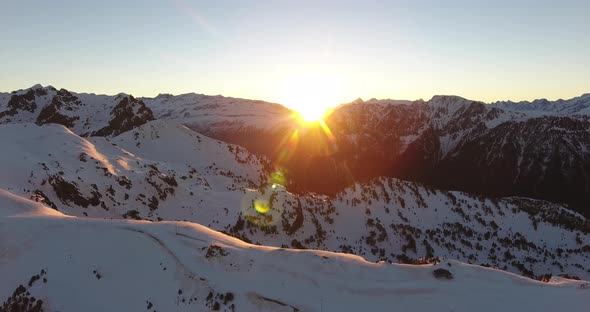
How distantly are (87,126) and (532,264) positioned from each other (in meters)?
137

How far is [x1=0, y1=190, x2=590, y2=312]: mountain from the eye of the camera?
1761cm

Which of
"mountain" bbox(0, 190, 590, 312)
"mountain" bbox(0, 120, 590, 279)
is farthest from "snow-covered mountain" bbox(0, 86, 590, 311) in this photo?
"mountain" bbox(0, 120, 590, 279)

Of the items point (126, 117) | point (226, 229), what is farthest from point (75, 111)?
point (226, 229)

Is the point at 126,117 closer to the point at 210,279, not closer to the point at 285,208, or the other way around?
the point at 285,208

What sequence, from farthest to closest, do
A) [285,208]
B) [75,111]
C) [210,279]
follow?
[75,111] → [285,208] → [210,279]

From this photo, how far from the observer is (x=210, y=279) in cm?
1891

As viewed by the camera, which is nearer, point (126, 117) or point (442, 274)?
point (442, 274)

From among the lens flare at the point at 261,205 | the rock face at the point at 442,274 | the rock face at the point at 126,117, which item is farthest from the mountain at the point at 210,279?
the rock face at the point at 126,117

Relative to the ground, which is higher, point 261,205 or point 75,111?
point 75,111

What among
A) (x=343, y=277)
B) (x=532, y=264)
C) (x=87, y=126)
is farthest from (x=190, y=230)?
(x=87, y=126)

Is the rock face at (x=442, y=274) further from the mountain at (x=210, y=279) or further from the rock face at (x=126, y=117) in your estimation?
the rock face at (x=126, y=117)

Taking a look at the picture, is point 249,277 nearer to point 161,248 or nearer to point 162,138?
point 161,248

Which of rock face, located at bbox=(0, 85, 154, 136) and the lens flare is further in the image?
rock face, located at bbox=(0, 85, 154, 136)

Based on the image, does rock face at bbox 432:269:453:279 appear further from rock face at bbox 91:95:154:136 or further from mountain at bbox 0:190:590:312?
rock face at bbox 91:95:154:136
